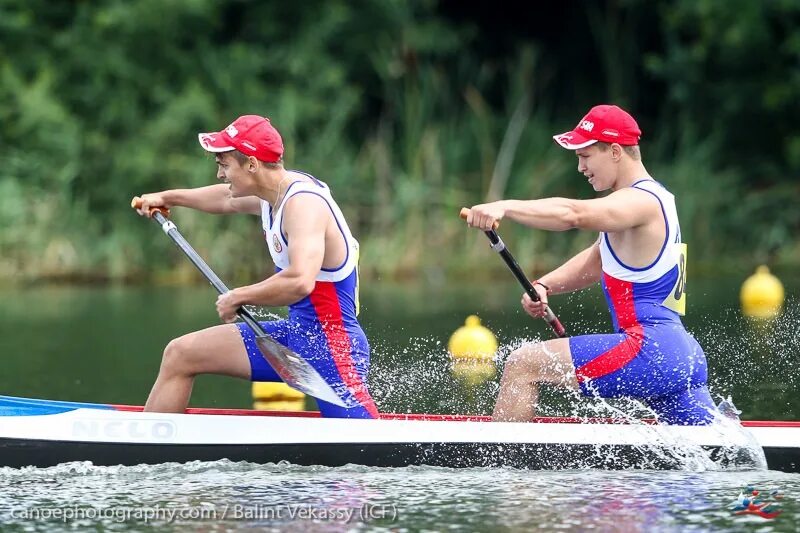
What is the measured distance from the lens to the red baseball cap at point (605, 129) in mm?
7350

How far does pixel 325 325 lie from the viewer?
7523 millimetres

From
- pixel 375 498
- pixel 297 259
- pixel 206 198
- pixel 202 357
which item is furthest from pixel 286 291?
pixel 206 198

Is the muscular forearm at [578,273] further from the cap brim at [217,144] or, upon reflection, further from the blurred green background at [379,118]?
the blurred green background at [379,118]

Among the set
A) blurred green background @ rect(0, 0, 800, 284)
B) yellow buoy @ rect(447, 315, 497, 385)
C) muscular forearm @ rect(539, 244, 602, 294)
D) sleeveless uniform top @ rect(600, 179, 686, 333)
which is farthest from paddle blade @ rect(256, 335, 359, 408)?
blurred green background @ rect(0, 0, 800, 284)

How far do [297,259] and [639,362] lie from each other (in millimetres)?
1795

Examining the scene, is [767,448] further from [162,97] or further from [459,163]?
[162,97]

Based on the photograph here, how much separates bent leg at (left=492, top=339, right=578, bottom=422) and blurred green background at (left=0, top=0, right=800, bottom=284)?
1211cm

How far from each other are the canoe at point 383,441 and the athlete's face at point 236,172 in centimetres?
123

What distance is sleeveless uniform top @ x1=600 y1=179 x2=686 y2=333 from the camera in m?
7.38

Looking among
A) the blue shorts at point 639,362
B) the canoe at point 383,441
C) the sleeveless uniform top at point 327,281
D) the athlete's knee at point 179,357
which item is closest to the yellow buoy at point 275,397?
the canoe at point 383,441

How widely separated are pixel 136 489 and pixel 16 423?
916mm

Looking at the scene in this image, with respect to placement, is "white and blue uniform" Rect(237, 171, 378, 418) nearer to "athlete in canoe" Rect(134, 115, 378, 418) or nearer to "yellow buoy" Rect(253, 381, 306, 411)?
"athlete in canoe" Rect(134, 115, 378, 418)

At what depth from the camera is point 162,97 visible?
74.6ft

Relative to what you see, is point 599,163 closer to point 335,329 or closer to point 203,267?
point 335,329
